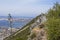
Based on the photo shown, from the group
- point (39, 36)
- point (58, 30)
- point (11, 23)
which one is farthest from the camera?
point (11, 23)

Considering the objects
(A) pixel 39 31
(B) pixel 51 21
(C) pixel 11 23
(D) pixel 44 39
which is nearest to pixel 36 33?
(A) pixel 39 31

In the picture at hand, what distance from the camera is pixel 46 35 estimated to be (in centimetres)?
2527

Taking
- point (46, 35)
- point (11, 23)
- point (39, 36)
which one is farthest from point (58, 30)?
point (11, 23)

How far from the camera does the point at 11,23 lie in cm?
9300

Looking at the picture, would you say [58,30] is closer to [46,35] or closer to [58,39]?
[58,39]

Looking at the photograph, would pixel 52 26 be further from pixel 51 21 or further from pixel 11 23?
pixel 11 23

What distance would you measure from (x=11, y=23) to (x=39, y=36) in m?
66.5

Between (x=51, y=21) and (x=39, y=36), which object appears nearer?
(x=51, y=21)

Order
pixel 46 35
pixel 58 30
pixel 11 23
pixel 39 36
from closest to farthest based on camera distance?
pixel 58 30 < pixel 46 35 < pixel 39 36 < pixel 11 23

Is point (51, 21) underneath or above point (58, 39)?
above

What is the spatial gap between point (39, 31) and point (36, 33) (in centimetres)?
64

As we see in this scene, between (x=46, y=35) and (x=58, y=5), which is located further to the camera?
(x=58, y=5)

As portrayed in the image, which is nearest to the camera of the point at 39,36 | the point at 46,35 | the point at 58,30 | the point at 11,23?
the point at 58,30

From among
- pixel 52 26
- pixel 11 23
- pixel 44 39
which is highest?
pixel 52 26
